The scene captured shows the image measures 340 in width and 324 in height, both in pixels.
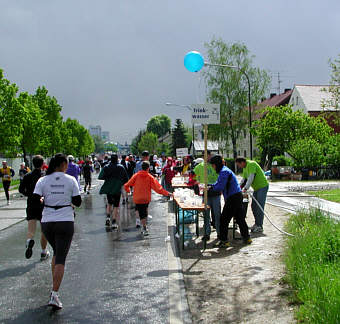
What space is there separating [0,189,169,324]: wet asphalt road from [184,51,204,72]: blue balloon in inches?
144

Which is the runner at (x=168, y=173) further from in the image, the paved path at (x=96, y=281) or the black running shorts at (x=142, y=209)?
the black running shorts at (x=142, y=209)

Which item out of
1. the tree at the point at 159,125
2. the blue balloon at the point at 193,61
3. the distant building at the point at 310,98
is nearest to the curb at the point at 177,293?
the blue balloon at the point at 193,61

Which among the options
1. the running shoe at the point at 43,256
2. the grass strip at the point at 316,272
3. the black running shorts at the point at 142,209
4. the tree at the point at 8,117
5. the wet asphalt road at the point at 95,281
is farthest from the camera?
the tree at the point at 8,117

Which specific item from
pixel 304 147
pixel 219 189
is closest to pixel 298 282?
pixel 219 189

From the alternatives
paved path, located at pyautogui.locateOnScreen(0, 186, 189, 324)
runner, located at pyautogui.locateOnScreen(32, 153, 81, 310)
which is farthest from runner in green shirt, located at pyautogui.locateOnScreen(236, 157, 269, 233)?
runner, located at pyautogui.locateOnScreen(32, 153, 81, 310)

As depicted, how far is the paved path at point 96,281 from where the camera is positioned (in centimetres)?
471

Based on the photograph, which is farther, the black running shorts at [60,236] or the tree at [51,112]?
the tree at [51,112]

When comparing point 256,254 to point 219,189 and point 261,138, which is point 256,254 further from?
point 261,138

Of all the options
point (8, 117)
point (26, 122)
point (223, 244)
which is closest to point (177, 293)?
point (223, 244)

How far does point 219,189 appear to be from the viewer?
311 inches

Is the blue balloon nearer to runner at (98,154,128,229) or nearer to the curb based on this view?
runner at (98,154,128,229)

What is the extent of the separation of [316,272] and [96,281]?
2.99 meters

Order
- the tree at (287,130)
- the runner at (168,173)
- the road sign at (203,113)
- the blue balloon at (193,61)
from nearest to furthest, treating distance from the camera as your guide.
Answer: the road sign at (203,113)
the blue balloon at (193,61)
the runner at (168,173)
the tree at (287,130)

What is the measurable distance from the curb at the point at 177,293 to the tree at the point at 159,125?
484 feet
